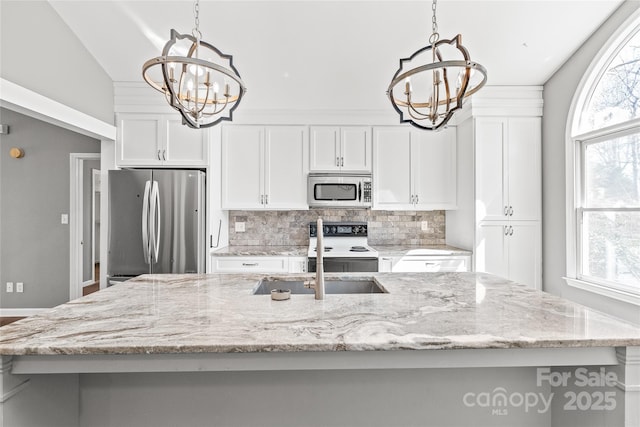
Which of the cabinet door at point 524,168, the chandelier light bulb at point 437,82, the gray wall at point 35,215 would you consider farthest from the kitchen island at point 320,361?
the gray wall at point 35,215

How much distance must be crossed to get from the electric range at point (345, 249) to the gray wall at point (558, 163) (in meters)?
1.75

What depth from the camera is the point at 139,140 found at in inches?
139

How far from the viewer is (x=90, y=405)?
4.66 feet

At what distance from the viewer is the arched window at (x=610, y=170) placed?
256cm

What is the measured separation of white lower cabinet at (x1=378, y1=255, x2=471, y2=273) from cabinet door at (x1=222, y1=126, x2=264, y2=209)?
5.10 ft

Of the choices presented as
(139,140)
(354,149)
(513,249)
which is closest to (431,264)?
(513,249)

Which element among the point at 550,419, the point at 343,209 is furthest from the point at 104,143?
the point at 550,419

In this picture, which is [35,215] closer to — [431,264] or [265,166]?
[265,166]

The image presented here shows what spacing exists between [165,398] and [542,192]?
3.75 m

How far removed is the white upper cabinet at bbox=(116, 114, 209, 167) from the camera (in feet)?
11.5

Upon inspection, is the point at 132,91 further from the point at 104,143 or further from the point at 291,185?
the point at 291,185

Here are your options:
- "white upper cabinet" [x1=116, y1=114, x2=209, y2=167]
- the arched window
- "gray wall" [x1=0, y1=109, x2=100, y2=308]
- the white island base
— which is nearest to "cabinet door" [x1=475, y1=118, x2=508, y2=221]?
the arched window

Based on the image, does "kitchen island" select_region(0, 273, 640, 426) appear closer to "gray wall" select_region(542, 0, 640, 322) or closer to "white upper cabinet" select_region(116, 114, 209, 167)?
"gray wall" select_region(542, 0, 640, 322)

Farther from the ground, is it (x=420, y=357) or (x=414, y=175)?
(x=414, y=175)
